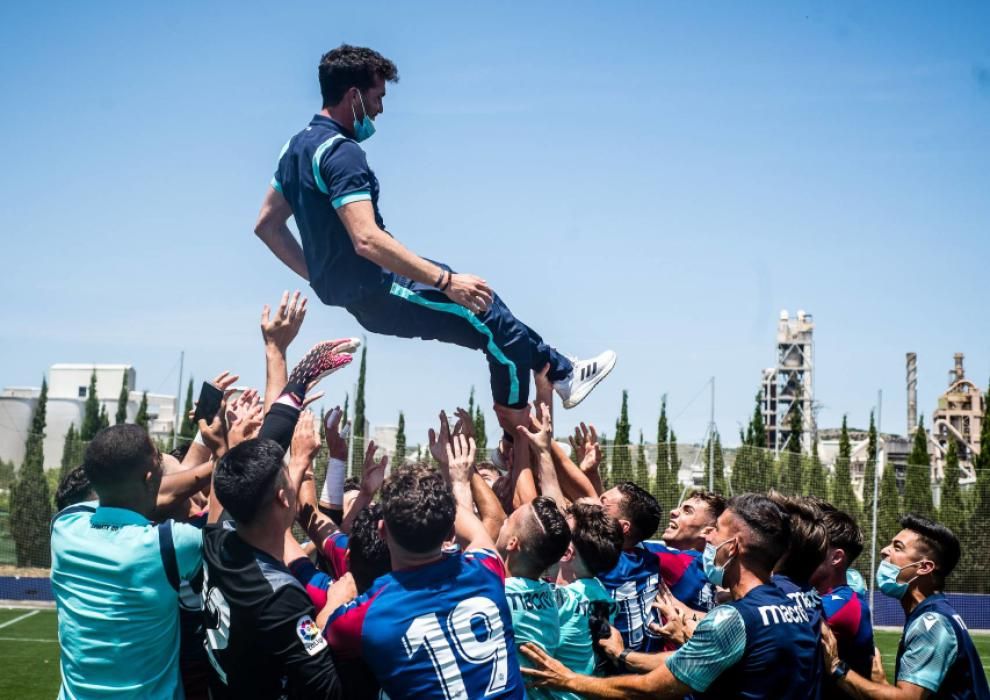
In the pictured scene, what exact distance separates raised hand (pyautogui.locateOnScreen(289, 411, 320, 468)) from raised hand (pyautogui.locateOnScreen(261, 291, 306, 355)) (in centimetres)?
41

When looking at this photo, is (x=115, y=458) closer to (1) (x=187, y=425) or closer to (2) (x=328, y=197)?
(2) (x=328, y=197)

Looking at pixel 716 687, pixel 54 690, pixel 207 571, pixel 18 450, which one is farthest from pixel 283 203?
pixel 18 450

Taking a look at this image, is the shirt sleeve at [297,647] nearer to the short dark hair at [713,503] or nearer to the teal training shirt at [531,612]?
the teal training shirt at [531,612]

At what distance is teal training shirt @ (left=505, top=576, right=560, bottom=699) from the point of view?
4.24 metres

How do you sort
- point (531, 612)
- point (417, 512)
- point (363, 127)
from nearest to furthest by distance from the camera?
point (417, 512), point (531, 612), point (363, 127)

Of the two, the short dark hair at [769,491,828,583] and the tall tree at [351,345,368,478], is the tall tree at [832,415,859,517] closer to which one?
the tall tree at [351,345,368,478]

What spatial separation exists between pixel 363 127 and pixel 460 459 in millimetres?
1547

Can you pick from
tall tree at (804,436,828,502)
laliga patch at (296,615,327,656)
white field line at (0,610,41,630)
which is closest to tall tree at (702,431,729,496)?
tall tree at (804,436,828,502)

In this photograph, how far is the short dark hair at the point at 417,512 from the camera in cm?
364

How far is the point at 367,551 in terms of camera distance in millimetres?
3973

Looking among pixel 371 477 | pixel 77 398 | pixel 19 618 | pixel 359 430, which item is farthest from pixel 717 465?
pixel 77 398

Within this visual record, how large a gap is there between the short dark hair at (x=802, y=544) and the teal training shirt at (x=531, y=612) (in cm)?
108

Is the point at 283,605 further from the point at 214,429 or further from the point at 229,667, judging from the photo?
the point at 214,429

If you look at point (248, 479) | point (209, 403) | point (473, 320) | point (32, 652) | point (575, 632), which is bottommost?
point (32, 652)
